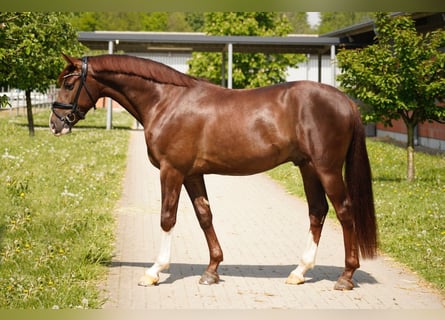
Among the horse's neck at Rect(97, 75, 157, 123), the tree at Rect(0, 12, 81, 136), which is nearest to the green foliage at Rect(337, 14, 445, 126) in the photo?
the tree at Rect(0, 12, 81, 136)

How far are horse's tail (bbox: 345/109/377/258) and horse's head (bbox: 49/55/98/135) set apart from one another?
2.36m

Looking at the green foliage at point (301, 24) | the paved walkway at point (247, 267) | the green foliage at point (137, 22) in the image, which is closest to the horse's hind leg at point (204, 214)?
the paved walkway at point (247, 267)

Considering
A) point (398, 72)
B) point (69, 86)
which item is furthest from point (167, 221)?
point (398, 72)

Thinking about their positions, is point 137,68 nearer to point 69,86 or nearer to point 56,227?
point 69,86

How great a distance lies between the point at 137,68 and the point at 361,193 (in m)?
2.29

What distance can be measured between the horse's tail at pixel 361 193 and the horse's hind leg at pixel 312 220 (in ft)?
1.01

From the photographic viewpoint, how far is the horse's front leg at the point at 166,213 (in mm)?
6605

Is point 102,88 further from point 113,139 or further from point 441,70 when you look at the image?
point 113,139

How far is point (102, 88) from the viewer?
22.3 ft

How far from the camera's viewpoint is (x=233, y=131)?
659 centimetres

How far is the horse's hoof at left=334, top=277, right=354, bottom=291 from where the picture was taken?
658 centimetres

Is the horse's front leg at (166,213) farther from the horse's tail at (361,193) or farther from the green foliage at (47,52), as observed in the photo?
the green foliage at (47,52)

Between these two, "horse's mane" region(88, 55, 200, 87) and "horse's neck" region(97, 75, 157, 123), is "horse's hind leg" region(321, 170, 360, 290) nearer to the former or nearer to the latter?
"horse's mane" region(88, 55, 200, 87)

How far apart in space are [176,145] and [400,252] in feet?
9.98
